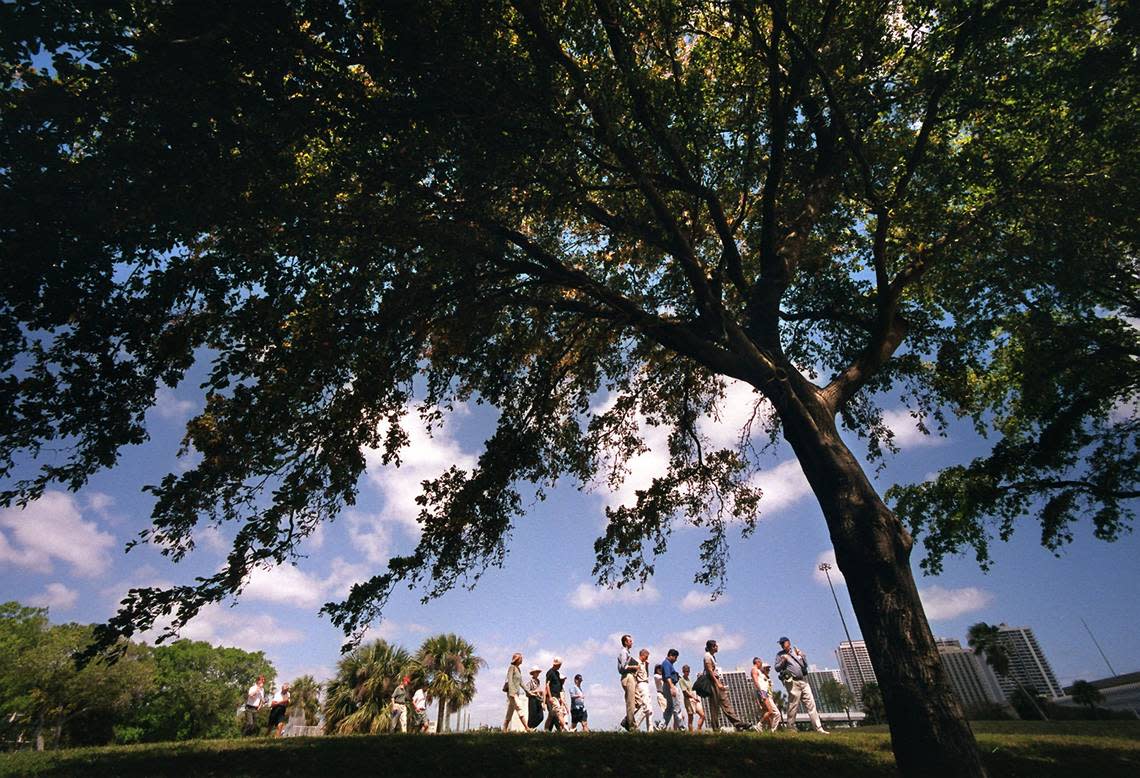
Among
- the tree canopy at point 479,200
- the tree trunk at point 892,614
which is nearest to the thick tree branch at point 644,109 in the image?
the tree canopy at point 479,200

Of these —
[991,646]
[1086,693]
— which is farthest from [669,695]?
[991,646]

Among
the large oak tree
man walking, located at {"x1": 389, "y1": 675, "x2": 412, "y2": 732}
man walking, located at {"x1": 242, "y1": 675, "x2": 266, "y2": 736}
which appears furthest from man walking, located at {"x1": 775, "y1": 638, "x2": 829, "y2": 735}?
man walking, located at {"x1": 242, "y1": 675, "x2": 266, "y2": 736}

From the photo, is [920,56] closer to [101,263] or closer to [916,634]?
[916,634]

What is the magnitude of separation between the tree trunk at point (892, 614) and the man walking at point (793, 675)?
856 centimetres

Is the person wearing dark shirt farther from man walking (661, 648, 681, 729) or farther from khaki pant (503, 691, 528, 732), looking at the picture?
man walking (661, 648, 681, 729)

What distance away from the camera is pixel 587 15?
802 centimetres

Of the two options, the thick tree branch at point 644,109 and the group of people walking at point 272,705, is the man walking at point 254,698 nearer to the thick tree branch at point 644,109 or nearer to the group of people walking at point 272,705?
the group of people walking at point 272,705

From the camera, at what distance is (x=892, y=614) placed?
683 centimetres

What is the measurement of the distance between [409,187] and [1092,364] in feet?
58.2

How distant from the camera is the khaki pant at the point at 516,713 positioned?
1579 cm

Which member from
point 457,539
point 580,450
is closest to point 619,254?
point 580,450

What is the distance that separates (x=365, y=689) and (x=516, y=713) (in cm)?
1784

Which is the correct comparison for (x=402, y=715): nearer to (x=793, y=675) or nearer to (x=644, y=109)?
(x=793, y=675)

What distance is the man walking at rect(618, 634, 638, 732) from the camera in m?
15.2
